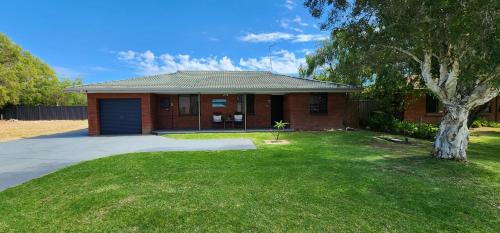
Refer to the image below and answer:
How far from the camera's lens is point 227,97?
16.5 meters

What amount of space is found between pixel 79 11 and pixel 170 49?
1273 cm

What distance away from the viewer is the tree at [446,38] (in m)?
5.96

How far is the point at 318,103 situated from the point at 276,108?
8.28 feet

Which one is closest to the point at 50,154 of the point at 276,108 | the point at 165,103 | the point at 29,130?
the point at 165,103

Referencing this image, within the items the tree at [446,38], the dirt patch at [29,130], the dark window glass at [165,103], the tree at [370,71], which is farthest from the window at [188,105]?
the tree at [446,38]

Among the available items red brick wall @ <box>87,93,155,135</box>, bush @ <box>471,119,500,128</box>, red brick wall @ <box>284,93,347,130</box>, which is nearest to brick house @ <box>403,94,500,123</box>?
bush @ <box>471,119,500,128</box>

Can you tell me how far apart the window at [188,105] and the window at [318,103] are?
6.39 metres

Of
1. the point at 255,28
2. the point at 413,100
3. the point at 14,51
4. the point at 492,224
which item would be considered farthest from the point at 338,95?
the point at 14,51

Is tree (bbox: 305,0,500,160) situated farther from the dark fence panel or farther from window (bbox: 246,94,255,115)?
the dark fence panel

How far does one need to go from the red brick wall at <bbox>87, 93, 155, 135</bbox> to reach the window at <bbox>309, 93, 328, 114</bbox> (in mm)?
8465

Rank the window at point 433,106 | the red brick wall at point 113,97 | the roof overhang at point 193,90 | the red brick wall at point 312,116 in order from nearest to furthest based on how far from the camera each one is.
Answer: the roof overhang at point 193,90 < the red brick wall at point 113,97 < the red brick wall at point 312,116 < the window at point 433,106

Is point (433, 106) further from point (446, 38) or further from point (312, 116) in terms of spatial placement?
point (446, 38)

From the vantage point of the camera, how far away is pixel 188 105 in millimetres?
16359

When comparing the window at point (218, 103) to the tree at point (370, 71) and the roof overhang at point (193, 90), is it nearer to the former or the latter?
the roof overhang at point (193, 90)
